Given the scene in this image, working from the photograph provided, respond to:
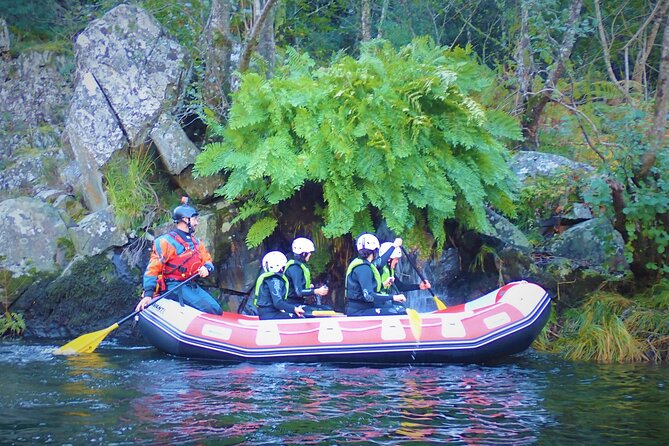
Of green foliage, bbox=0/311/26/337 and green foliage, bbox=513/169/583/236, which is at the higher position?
green foliage, bbox=513/169/583/236

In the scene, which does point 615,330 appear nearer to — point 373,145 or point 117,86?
point 373,145

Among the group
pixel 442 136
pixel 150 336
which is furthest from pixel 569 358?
pixel 150 336

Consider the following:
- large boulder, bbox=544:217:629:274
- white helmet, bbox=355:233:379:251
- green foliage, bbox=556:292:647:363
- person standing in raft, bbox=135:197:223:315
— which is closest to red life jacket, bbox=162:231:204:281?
person standing in raft, bbox=135:197:223:315

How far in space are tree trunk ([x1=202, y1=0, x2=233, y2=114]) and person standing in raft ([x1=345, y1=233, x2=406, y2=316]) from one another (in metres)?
4.03

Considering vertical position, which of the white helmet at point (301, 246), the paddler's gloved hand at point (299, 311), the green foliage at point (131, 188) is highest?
the green foliage at point (131, 188)

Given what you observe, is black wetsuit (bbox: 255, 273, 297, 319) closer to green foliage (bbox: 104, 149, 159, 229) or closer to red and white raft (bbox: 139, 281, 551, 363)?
red and white raft (bbox: 139, 281, 551, 363)

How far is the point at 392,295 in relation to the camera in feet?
30.6

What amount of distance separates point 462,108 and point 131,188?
16.3ft

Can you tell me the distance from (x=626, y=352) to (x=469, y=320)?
1873 millimetres

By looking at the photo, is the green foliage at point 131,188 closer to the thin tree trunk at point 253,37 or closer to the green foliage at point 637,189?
the thin tree trunk at point 253,37

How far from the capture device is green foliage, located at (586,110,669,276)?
356 inches

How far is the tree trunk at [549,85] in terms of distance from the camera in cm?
1177

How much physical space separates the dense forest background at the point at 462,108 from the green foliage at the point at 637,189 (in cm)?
1

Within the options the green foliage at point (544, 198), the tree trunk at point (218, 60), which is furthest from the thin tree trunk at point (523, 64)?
the tree trunk at point (218, 60)
